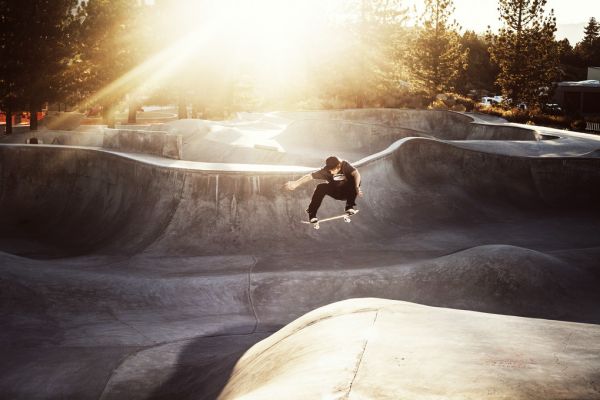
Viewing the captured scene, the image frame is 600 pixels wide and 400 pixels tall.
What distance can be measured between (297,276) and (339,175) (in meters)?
Result: 2.92

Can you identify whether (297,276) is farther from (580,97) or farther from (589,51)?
(589,51)

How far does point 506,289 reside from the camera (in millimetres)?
9852

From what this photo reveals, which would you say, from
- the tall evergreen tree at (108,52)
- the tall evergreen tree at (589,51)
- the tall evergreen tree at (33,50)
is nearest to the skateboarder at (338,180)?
the tall evergreen tree at (33,50)

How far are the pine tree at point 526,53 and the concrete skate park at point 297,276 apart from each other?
2760 centimetres

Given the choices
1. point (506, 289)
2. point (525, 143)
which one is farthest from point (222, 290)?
point (525, 143)

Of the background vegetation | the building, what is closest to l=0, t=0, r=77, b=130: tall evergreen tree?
the background vegetation

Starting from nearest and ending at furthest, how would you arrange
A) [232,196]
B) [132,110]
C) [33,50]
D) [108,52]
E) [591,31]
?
[232,196], [33,50], [108,52], [132,110], [591,31]

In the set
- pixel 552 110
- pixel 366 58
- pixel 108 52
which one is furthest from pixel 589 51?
pixel 108 52

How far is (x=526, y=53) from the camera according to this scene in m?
47.8

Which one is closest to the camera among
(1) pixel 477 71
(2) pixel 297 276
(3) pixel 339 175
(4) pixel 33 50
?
(3) pixel 339 175

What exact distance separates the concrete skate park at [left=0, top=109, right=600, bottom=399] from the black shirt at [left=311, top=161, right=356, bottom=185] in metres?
2.14

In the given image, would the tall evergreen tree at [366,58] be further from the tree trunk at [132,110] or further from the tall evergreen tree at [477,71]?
the tall evergreen tree at [477,71]

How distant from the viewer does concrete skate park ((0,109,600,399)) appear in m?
4.68

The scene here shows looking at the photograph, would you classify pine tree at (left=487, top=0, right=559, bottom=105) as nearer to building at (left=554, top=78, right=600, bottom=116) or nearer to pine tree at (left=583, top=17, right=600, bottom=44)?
building at (left=554, top=78, right=600, bottom=116)
